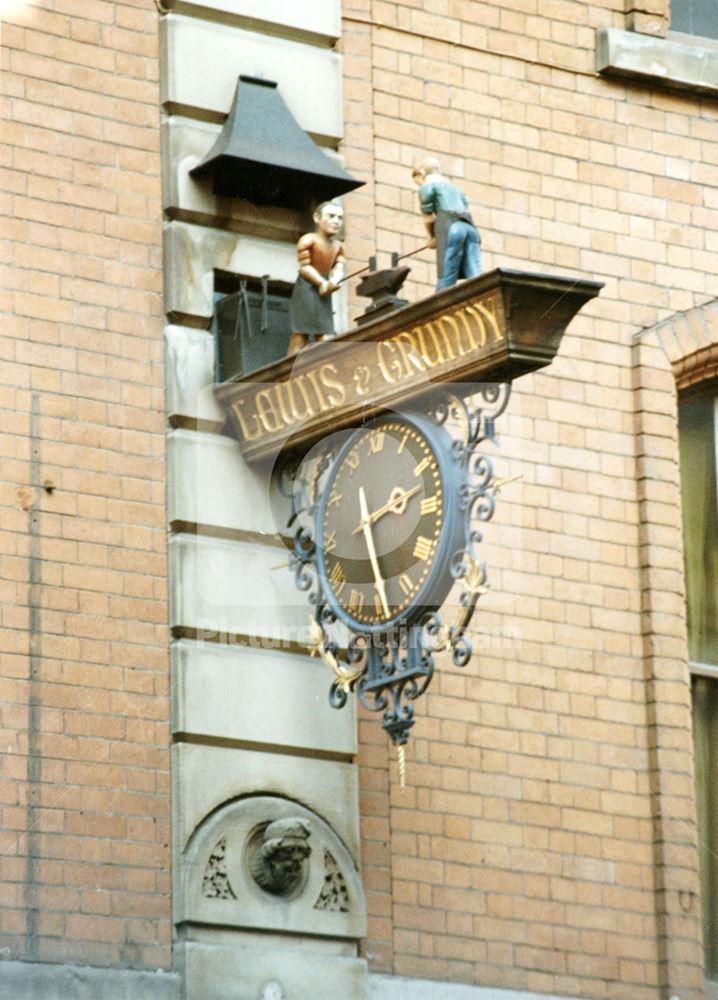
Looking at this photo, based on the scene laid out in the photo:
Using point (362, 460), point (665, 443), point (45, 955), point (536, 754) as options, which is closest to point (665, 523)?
point (665, 443)

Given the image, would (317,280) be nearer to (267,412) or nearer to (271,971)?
(267,412)

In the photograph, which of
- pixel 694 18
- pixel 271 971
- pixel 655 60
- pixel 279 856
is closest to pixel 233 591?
pixel 279 856

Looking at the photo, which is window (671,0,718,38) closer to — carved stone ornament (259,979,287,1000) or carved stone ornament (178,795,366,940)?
carved stone ornament (178,795,366,940)

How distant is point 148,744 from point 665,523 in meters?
3.29

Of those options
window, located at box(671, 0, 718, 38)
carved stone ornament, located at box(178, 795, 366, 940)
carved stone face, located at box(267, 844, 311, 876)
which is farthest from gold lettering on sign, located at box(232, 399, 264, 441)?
window, located at box(671, 0, 718, 38)

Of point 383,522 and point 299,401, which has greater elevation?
point 299,401

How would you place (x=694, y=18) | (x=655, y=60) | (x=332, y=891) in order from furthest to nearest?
(x=694, y=18) < (x=655, y=60) < (x=332, y=891)

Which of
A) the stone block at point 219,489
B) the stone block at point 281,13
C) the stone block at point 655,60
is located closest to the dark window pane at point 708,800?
the stone block at point 219,489

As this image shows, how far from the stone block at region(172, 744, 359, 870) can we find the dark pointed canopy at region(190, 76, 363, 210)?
2.84 meters

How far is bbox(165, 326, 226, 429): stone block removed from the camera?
13.9 m

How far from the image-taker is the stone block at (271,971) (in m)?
13.0

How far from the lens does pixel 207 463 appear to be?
13.9 meters

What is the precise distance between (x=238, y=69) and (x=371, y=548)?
9.78 feet

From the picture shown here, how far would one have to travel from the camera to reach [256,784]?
1352cm
